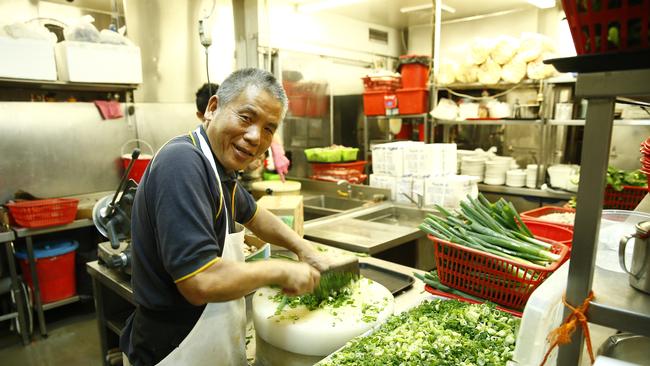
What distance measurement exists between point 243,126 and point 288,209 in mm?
1028

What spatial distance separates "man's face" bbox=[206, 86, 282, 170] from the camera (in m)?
1.42

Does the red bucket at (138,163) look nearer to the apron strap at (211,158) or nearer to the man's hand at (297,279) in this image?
the apron strap at (211,158)

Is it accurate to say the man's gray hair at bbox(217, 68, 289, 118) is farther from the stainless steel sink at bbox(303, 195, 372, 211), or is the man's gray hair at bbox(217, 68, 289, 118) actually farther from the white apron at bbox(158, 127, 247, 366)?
the stainless steel sink at bbox(303, 195, 372, 211)

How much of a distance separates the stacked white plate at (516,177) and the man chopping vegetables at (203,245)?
4022 millimetres

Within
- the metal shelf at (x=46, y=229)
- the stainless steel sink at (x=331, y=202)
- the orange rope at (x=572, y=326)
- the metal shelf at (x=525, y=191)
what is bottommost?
the metal shelf at (x=46, y=229)

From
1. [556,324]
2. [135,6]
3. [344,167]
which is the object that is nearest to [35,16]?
[135,6]

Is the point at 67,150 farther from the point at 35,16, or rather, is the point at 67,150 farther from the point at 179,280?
the point at 179,280

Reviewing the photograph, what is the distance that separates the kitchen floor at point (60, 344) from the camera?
10.9 ft

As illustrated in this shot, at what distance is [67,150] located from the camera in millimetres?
4309

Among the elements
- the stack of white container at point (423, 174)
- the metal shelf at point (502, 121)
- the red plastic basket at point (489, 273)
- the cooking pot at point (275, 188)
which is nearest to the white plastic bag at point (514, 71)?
the metal shelf at point (502, 121)

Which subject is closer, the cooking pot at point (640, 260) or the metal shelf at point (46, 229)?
the cooking pot at point (640, 260)

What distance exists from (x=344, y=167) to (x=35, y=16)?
3.55m

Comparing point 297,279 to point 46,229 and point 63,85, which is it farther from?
Result: point 63,85

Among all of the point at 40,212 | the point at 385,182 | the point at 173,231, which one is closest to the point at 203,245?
the point at 173,231
